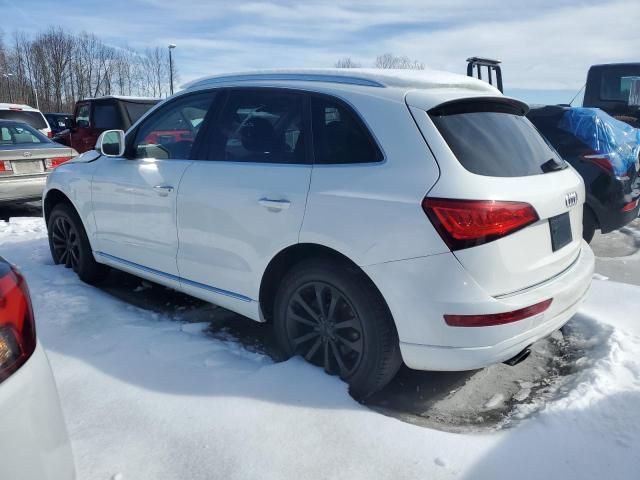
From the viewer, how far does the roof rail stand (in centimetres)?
280

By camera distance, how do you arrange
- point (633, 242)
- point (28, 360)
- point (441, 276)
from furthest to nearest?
point (633, 242)
point (441, 276)
point (28, 360)

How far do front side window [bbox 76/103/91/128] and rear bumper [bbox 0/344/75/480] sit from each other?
11.8 m

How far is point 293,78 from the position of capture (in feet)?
10.1

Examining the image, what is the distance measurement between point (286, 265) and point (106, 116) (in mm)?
9969

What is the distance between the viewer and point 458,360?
2.38 meters

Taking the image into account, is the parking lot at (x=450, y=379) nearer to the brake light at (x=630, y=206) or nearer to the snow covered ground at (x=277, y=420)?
the snow covered ground at (x=277, y=420)

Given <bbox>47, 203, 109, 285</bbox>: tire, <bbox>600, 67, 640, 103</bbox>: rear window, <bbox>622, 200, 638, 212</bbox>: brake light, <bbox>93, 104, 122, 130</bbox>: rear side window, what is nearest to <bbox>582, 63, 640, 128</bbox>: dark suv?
<bbox>600, 67, 640, 103</bbox>: rear window

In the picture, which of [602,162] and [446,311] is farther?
[602,162]

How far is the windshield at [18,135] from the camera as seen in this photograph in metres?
7.96

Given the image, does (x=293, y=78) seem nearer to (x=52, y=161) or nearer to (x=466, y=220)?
(x=466, y=220)

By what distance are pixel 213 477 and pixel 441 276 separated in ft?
4.20

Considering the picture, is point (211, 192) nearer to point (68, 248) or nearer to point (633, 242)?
point (68, 248)

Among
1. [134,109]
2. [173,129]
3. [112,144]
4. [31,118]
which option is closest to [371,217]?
[173,129]

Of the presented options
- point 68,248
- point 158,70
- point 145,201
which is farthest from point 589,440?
point 158,70
